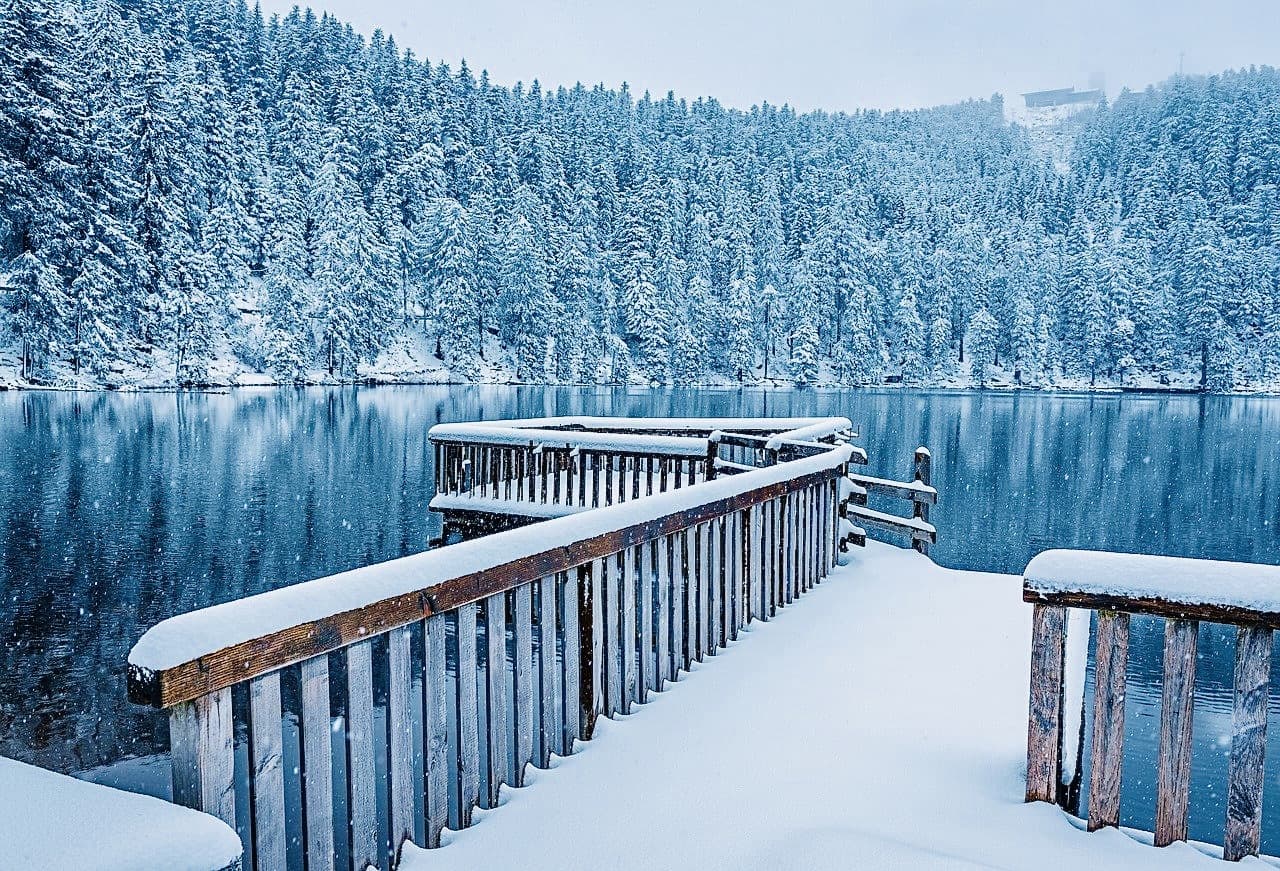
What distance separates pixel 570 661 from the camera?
14.4ft

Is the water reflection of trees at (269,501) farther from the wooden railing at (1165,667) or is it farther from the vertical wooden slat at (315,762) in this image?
the wooden railing at (1165,667)

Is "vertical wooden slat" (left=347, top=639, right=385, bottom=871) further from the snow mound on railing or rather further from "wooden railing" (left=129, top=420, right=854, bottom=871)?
the snow mound on railing

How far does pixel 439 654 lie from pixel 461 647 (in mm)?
111

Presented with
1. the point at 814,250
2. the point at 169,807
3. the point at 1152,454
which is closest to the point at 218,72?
the point at 814,250

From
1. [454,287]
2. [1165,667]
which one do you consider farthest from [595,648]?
[454,287]

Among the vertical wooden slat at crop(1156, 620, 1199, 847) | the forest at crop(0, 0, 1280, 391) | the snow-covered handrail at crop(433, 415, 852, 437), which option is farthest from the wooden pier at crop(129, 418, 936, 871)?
the forest at crop(0, 0, 1280, 391)

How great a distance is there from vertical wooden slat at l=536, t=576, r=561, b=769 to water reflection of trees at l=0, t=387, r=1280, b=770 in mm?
5831

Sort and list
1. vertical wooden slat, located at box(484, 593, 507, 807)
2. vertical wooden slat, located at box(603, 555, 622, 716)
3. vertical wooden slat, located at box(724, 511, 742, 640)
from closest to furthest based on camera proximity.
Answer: vertical wooden slat, located at box(484, 593, 507, 807)
vertical wooden slat, located at box(603, 555, 622, 716)
vertical wooden slat, located at box(724, 511, 742, 640)

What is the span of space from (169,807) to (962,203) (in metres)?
116

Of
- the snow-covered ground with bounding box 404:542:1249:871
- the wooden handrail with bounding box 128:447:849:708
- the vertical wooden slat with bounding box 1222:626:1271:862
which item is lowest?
the snow-covered ground with bounding box 404:542:1249:871

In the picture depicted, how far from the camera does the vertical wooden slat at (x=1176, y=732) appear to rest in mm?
3256

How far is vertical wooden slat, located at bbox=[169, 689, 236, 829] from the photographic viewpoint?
243cm

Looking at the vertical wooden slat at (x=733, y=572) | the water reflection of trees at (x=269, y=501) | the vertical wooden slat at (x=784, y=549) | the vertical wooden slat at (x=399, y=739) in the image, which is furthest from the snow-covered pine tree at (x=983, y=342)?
the vertical wooden slat at (x=399, y=739)

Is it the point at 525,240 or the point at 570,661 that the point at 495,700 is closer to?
the point at 570,661
